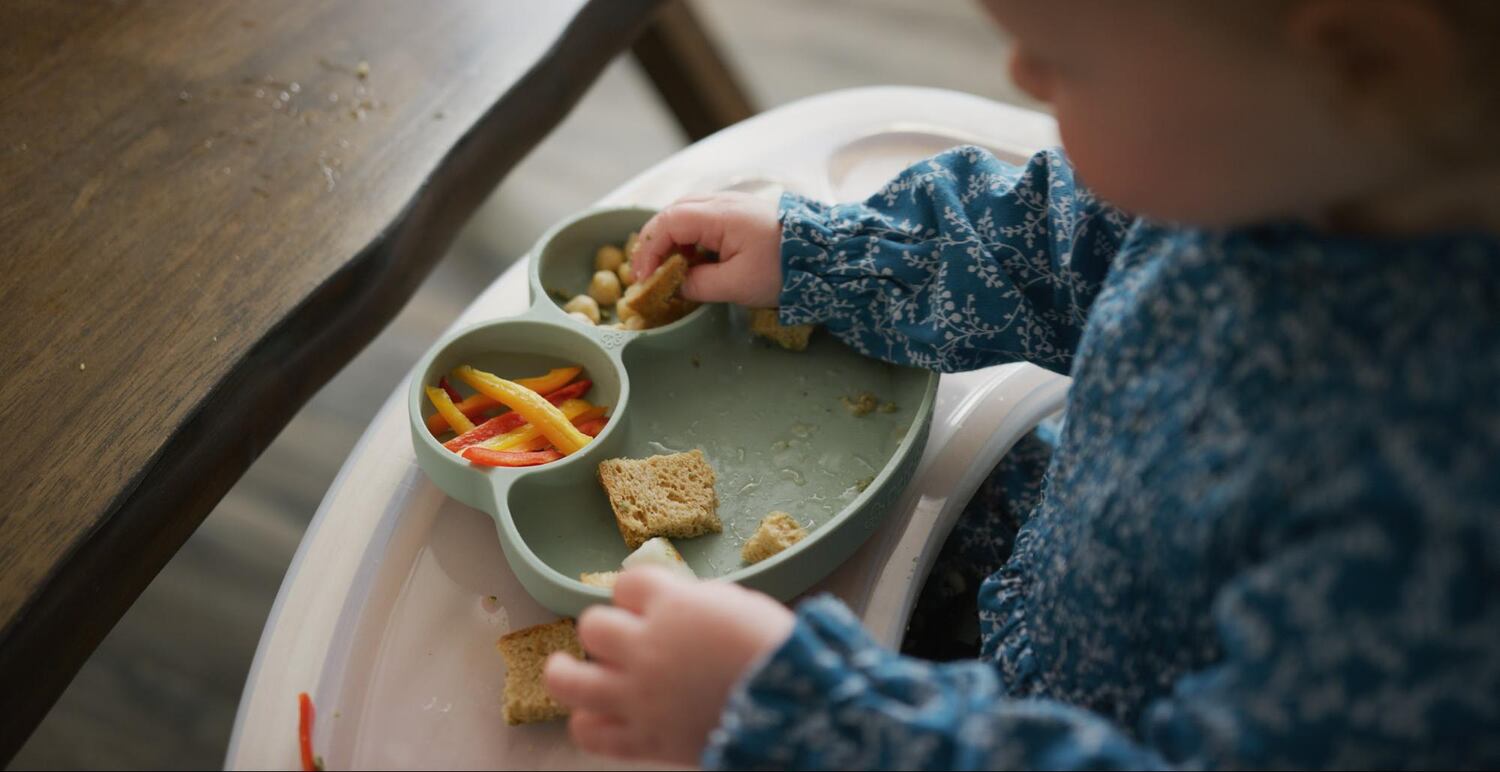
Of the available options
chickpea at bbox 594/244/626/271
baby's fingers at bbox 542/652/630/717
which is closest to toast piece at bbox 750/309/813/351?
chickpea at bbox 594/244/626/271

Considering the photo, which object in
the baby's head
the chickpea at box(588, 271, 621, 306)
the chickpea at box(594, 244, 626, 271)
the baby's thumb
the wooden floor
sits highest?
the baby's head

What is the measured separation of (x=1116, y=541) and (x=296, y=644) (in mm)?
435

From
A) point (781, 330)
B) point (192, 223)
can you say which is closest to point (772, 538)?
point (781, 330)

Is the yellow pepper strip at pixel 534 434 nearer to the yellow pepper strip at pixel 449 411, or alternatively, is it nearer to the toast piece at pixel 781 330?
the yellow pepper strip at pixel 449 411

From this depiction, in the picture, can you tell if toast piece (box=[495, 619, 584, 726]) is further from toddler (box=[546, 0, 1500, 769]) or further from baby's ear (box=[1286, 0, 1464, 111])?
baby's ear (box=[1286, 0, 1464, 111])

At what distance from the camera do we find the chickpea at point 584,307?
82 centimetres

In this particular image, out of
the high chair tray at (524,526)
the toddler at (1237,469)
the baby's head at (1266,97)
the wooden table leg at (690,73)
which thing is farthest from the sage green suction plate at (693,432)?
the wooden table leg at (690,73)

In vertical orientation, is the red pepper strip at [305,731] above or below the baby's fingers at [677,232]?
below

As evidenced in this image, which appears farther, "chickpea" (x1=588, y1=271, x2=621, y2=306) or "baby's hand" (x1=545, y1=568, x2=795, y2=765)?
"chickpea" (x1=588, y1=271, x2=621, y2=306)

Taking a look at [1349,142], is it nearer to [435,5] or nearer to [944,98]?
[944,98]

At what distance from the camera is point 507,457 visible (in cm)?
71

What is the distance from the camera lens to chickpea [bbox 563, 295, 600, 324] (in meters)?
0.82

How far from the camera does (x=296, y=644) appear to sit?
672 mm

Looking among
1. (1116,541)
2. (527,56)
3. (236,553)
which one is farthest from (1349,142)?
(236,553)
